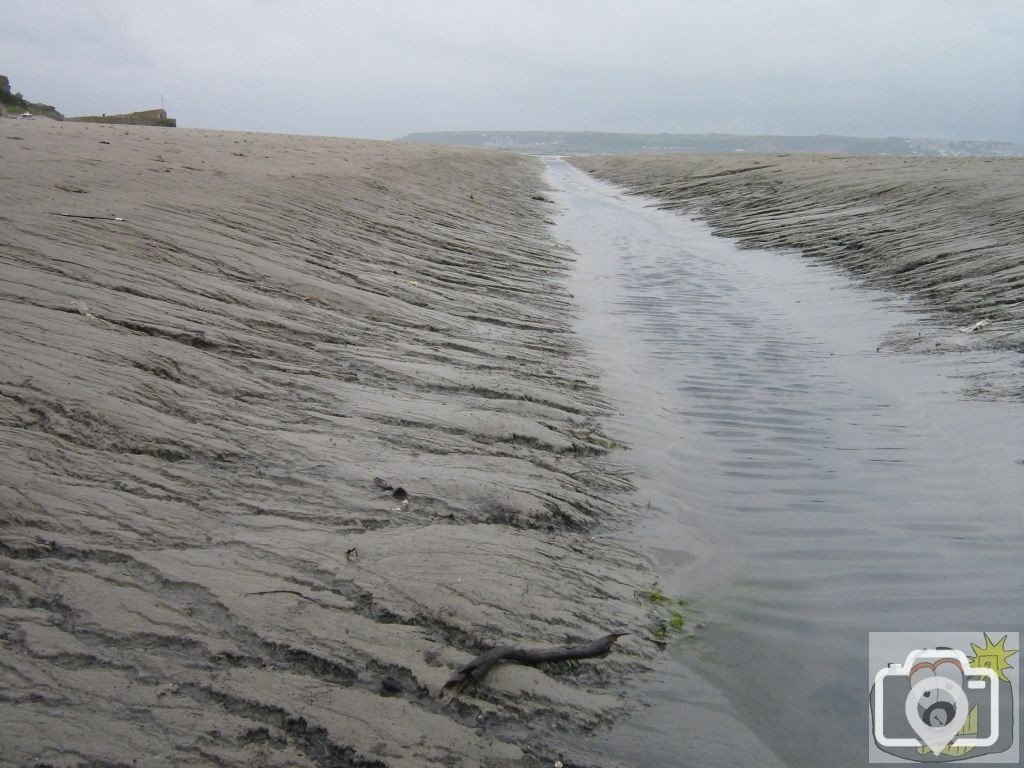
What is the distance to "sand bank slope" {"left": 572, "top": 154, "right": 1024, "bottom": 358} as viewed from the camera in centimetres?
805

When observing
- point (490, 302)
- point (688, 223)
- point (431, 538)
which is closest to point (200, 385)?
point (431, 538)

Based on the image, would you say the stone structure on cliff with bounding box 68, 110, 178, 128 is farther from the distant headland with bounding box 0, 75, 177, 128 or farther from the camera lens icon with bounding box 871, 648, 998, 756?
the camera lens icon with bounding box 871, 648, 998, 756

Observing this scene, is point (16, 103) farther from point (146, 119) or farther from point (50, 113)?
point (146, 119)

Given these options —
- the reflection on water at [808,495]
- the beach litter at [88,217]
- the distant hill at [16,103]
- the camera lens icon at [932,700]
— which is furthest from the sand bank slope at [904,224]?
the distant hill at [16,103]

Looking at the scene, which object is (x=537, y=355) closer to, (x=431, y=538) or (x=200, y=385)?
(x=200, y=385)

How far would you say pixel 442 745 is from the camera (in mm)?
2193

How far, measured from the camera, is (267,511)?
3121 millimetres

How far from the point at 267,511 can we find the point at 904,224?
10.7 meters

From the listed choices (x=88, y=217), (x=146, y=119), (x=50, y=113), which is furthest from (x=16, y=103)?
(x=88, y=217)

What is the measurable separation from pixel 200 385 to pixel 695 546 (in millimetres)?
2326

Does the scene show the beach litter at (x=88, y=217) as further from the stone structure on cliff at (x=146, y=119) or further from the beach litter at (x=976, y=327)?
the stone structure on cliff at (x=146, y=119)

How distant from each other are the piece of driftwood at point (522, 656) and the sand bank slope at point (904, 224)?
5.08 metres

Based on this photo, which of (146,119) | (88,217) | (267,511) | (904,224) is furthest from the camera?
(146,119)

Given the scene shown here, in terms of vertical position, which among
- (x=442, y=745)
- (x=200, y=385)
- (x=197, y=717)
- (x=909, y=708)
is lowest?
(x=909, y=708)
